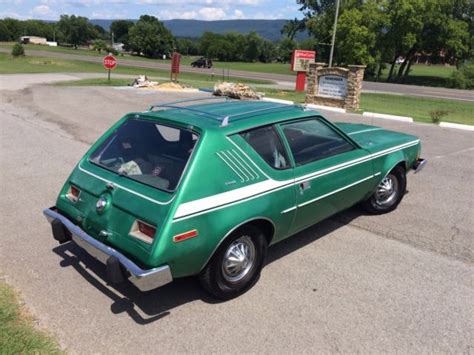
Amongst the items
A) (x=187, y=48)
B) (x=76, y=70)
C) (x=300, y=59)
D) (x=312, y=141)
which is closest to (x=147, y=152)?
(x=312, y=141)

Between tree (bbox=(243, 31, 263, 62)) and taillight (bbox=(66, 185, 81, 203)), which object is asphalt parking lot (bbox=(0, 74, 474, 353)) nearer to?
taillight (bbox=(66, 185, 81, 203))

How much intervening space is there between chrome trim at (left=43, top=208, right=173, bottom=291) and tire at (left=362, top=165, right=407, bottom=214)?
3138 millimetres

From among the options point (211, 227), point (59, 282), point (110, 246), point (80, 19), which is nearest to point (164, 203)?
point (211, 227)

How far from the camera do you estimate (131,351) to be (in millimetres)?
2959

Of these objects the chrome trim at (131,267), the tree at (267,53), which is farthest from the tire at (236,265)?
the tree at (267,53)

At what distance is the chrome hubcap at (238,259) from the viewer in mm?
3512

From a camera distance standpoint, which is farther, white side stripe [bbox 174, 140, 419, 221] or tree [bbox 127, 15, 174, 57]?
tree [bbox 127, 15, 174, 57]

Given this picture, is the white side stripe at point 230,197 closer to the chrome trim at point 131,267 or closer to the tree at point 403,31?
the chrome trim at point 131,267

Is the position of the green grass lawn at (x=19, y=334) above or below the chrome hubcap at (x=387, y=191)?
below

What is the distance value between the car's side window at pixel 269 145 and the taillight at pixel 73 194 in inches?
61.3

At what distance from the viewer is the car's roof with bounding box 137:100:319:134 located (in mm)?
3635

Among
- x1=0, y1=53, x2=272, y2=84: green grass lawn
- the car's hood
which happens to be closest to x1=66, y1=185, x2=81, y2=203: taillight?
the car's hood

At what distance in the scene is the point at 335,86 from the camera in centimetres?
1709

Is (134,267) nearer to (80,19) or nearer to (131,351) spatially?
(131,351)
